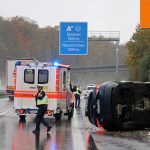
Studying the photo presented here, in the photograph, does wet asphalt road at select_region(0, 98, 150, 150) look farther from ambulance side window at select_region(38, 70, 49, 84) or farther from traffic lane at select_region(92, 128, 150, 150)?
ambulance side window at select_region(38, 70, 49, 84)

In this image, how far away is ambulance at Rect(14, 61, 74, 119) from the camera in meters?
23.4

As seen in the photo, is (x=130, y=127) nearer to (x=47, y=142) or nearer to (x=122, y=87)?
(x=122, y=87)

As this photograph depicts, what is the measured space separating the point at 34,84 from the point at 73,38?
17.5 metres

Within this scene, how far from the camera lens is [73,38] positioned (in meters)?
41.0

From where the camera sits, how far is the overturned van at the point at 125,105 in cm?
1736

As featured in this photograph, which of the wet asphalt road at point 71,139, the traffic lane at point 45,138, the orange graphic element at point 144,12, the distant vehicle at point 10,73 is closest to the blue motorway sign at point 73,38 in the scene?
the distant vehicle at point 10,73

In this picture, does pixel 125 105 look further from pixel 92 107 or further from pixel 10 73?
pixel 10 73

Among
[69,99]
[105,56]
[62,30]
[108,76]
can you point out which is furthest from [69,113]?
[105,56]

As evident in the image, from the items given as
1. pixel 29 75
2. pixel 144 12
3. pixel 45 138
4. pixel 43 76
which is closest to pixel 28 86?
pixel 29 75

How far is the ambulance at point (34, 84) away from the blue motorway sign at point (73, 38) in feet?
55.4

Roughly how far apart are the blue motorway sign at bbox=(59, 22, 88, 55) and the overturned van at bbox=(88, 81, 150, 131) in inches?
907

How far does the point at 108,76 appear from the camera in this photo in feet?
500

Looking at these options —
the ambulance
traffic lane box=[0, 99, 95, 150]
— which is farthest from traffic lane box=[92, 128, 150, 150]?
the ambulance

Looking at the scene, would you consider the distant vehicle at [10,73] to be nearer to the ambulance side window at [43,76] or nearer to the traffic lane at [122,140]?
the ambulance side window at [43,76]
